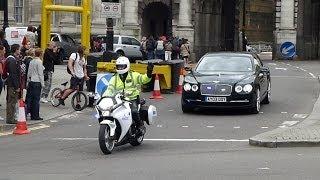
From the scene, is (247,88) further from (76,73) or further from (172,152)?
(172,152)

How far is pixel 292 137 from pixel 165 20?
42.9 m

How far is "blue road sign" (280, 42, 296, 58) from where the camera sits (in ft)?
181

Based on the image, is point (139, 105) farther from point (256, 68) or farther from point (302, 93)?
point (302, 93)

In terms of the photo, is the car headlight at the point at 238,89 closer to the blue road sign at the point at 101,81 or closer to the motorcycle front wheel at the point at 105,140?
the blue road sign at the point at 101,81

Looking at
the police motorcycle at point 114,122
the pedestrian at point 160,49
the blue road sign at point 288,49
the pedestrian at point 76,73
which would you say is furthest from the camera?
the blue road sign at point 288,49

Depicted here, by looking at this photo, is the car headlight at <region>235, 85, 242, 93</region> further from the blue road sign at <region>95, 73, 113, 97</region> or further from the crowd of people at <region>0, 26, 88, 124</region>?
the crowd of people at <region>0, 26, 88, 124</region>

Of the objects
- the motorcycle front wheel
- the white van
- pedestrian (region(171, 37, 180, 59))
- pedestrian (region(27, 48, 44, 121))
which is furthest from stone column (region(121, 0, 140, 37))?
the motorcycle front wheel

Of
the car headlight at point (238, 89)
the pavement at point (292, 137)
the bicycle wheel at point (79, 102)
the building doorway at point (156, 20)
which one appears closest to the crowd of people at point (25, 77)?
the bicycle wheel at point (79, 102)

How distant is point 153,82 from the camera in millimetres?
26016

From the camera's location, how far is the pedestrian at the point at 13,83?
17297 millimetres

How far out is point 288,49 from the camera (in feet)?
181

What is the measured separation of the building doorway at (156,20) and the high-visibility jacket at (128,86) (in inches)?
1601

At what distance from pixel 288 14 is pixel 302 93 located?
3066 centimetres

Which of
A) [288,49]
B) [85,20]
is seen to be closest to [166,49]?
[288,49]
